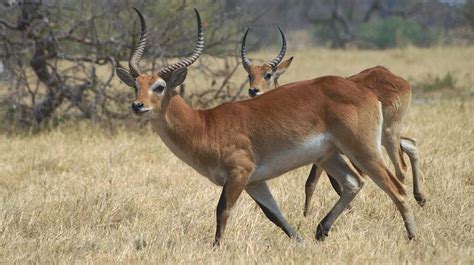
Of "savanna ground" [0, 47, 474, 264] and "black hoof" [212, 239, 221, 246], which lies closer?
"savanna ground" [0, 47, 474, 264]

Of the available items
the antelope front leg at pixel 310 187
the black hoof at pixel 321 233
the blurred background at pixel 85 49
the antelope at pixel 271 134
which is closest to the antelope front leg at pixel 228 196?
the antelope at pixel 271 134

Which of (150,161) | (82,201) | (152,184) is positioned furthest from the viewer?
(150,161)

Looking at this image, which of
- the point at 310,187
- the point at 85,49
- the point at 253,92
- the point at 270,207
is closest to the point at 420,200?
the point at 310,187

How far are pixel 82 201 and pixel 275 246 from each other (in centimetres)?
210

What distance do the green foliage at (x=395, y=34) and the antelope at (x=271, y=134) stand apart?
122ft

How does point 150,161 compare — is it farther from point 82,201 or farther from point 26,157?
point 82,201

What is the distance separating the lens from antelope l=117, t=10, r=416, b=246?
639cm

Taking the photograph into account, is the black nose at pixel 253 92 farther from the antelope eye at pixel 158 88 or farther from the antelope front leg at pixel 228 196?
the antelope front leg at pixel 228 196

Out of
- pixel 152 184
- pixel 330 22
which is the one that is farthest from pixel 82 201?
pixel 330 22

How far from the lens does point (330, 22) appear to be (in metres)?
53.5

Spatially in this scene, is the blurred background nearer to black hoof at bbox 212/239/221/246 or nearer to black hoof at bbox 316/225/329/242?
black hoof at bbox 316/225/329/242

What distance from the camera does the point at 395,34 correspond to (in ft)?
152

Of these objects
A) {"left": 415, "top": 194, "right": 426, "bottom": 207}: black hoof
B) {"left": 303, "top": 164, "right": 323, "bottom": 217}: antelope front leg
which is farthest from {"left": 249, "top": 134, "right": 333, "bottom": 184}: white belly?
{"left": 415, "top": 194, "right": 426, "bottom": 207}: black hoof

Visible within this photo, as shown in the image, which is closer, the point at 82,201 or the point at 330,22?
the point at 82,201
